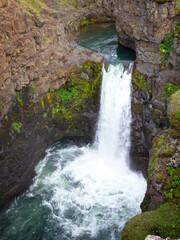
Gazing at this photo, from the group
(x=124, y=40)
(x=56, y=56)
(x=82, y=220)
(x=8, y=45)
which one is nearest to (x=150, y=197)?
(x=82, y=220)

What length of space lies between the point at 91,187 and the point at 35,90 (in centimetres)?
710

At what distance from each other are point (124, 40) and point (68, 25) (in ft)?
17.4

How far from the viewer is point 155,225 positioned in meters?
8.16

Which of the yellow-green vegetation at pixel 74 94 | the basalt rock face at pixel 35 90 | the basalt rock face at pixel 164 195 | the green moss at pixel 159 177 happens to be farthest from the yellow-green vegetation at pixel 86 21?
the green moss at pixel 159 177

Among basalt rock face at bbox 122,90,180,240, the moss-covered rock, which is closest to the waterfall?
the moss-covered rock

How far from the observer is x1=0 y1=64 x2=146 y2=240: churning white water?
1316cm

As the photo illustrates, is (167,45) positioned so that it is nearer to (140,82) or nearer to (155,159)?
(140,82)

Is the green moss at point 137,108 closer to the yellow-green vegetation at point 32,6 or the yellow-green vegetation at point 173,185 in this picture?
the yellow-green vegetation at point 173,185

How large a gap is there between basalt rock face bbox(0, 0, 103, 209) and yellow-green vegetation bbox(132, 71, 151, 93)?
2744 millimetres

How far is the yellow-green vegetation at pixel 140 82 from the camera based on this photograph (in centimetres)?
1588

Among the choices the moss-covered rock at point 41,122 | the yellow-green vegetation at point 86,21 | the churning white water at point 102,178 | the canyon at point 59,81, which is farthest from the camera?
the yellow-green vegetation at point 86,21

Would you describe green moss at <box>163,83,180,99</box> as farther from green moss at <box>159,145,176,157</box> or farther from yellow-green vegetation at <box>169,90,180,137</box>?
green moss at <box>159,145,176,157</box>

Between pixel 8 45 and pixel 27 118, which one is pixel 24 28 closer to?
pixel 8 45

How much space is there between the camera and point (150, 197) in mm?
9859
